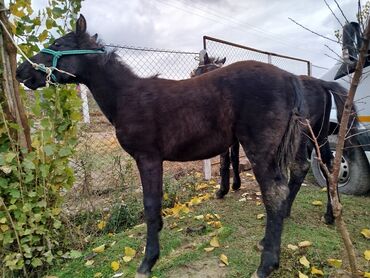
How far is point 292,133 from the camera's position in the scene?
2.82 metres

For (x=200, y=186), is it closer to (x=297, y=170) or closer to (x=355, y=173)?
(x=297, y=170)

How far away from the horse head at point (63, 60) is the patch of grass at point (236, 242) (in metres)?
1.80

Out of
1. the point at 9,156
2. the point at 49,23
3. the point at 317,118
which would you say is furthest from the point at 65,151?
the point at 317,118

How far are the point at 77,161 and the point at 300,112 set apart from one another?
8.57 feet

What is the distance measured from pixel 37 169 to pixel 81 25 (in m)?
1.40

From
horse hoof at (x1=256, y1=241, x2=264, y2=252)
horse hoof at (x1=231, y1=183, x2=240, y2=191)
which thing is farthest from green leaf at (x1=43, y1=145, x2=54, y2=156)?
horse hoof at (x1=231, y1=183, x2=240, y2=191)

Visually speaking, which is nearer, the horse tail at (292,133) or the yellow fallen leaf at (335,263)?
the yellow fallen leaf at (335,263)

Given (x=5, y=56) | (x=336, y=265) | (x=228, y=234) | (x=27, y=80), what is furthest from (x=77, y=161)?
(x=336, y=265)

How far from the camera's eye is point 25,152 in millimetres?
2939

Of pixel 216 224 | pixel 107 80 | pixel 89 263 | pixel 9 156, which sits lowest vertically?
pixel 89 263

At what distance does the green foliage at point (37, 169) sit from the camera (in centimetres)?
287

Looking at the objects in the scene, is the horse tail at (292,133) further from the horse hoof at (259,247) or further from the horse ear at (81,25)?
the horse ear at (81,25)

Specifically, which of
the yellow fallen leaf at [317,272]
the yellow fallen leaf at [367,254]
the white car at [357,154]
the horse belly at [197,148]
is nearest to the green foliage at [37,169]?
the horse belly at [197,148]

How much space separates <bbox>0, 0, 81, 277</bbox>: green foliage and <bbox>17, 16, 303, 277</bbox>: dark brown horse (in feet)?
0.80
